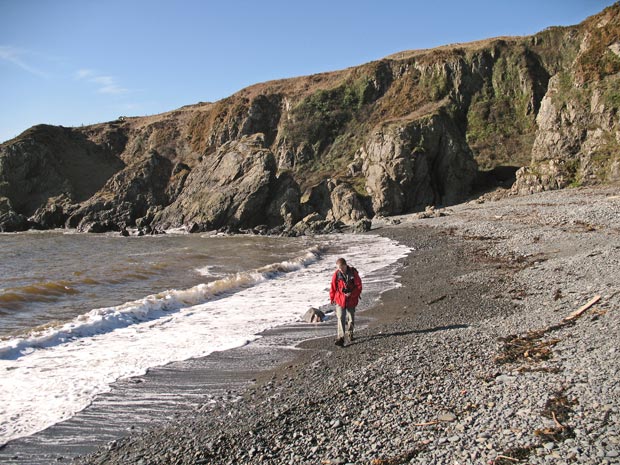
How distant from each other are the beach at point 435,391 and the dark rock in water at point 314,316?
0.47 m

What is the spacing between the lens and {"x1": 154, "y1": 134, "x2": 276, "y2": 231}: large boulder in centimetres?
4572

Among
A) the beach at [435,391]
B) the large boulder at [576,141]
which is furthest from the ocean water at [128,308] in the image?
the large boulder at [576,141]

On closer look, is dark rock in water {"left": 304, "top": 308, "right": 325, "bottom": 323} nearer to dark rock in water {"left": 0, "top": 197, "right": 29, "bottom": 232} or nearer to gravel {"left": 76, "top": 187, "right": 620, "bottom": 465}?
gravel {"left": 76, "top": 187, "right": 620, "bottom": 465}

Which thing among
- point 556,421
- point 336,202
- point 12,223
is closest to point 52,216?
point 12,223

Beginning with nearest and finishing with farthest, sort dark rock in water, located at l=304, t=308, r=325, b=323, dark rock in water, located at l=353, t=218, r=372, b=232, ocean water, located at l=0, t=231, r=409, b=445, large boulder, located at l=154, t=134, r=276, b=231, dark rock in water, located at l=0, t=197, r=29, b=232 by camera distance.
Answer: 1. ocean water, located at l=0, t=231, r=409, b=445
2. dark rock in water, located at l=304, t=308, r=325, b=323
3. dark rock in water, located at l=353, t=218, r=372, b=232
4. large boulder, located at l=154, t=134, r=276, b=231
5. dark rock in water, located at l=0, t=197, r=29, b=232

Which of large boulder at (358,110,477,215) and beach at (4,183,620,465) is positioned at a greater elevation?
large boulder at (358,110,477,215)

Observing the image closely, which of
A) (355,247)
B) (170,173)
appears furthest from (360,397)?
(170,173)

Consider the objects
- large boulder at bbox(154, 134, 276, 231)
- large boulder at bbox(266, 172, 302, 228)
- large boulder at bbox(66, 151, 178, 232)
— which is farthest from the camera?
large boulder at bbox(66, 151, 178, 232)

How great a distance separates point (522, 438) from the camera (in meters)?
5.06

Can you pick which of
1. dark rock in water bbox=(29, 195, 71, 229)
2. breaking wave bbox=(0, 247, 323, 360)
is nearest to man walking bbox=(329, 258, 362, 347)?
breaking wave bbox=(0, 247, 323, 360)

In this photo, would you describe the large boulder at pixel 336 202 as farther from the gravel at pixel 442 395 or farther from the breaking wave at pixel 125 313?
the gravel at pixel 442 395

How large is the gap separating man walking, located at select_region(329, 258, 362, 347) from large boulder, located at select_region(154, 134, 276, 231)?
35.3 m

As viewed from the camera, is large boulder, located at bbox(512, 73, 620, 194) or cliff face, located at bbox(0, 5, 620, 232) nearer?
large boulder, located at bbox(512, 73, 620, 194)

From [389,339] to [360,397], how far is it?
11.0 feet
